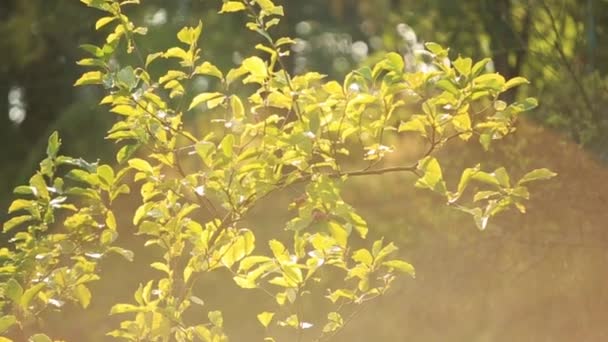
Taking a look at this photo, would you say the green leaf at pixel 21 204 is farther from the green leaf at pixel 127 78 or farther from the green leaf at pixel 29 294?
the green leaf at pixel 127 78

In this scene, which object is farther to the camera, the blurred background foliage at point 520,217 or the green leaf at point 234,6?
the blurred background foliage at point 520,217

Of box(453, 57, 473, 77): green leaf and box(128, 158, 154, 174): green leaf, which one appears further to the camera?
box(128, 158, 154, 174): green leaf

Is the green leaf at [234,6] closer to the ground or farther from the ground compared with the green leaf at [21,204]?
farther from the ground

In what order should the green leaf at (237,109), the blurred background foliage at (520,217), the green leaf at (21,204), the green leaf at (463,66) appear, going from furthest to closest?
the blurred background foliage at (520,217) → the green leaf at (21,204) → the green leaf at (237,109) → the green leaf at (463,66)

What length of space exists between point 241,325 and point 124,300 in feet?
2.48

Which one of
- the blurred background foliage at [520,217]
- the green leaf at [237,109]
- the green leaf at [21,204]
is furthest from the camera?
the blurred background foliage at [520,217]

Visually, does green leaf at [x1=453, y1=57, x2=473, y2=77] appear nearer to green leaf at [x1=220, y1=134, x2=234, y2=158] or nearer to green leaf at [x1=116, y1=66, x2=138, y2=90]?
green leaf at [x1=220, y1=134, x2=234, y2=158]

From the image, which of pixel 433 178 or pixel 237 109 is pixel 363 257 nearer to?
pixel 433 178

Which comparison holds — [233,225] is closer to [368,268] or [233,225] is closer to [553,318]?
[368,268]

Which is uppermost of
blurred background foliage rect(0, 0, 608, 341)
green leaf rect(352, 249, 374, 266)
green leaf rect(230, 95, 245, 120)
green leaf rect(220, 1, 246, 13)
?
green leaf rect(220, 1, 246, 13)

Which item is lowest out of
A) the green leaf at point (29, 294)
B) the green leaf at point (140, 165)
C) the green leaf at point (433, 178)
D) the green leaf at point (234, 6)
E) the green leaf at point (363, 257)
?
the green leaf at point (363, 257)

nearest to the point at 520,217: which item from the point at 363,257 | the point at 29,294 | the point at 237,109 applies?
the point at 363,257

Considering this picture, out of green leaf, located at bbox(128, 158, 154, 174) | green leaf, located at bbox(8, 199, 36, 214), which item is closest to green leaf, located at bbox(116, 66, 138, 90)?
green leaf, located at bbox(128, 158, 154, 174)

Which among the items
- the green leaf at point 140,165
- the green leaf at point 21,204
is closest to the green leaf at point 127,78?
the green leaf at point 140,165
